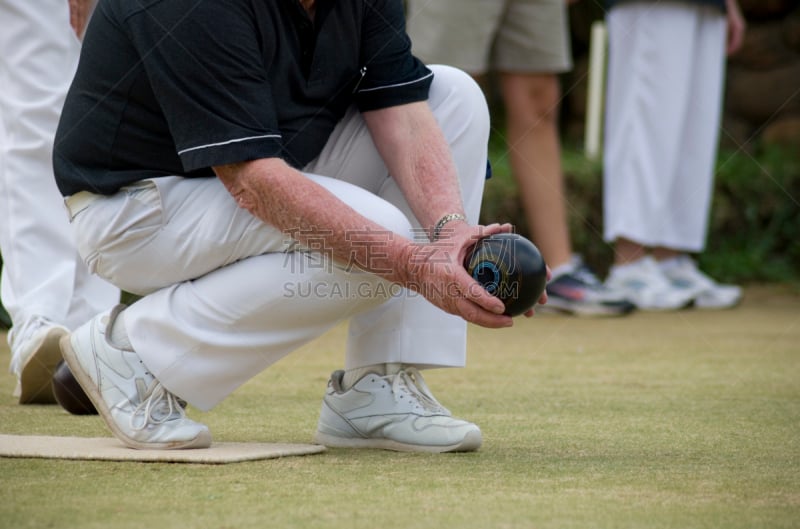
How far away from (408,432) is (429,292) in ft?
1.00

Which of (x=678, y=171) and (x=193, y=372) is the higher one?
(x=193, y=372)

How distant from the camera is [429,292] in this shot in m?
1.61

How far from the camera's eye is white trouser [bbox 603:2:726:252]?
390 centimetres

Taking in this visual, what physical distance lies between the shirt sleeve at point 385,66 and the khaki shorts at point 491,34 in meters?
1.82

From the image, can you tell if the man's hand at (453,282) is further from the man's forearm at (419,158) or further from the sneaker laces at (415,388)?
the sneaker laces at (415,388)

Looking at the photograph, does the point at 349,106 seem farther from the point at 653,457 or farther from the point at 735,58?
the point at 735,58

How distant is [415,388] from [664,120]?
2315 millimetres

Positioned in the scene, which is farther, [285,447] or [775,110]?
[775,110]

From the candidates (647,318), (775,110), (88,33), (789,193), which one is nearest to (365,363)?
(88,33)

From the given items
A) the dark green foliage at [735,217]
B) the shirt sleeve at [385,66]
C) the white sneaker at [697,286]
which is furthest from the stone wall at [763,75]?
the shirt sleeve at [385,66]

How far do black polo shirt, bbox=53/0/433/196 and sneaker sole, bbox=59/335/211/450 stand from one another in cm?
26

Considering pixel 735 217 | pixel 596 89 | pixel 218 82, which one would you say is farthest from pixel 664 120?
pixel 218 82

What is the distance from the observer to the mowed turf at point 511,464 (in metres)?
1.34

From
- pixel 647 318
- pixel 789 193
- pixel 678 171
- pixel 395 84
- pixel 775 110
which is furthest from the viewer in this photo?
pixel 775 110
